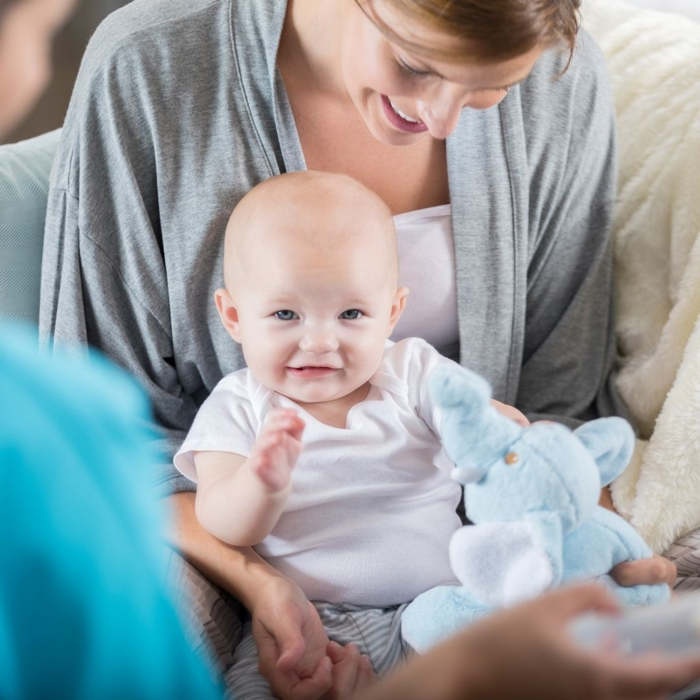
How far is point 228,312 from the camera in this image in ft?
3.64

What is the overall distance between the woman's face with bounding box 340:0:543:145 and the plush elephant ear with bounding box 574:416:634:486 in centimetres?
37

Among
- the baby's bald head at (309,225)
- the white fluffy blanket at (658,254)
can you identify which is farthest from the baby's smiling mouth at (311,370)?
the white fluffy blanket at (658,254)

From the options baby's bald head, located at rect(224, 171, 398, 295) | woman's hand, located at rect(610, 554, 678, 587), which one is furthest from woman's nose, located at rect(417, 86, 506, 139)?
woman's hand, located at rect(610, 554, 678, 587)

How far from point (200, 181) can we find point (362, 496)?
1.47 ft

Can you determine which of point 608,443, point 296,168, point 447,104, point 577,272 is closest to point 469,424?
point 608,443

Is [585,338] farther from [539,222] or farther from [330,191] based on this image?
[330,191]

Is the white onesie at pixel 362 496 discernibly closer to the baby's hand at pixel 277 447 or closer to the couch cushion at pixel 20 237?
the baby's hand at pixel 277 447

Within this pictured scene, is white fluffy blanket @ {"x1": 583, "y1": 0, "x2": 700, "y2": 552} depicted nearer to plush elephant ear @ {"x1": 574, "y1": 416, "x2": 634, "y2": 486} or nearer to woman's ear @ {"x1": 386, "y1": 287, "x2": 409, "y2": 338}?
plush elephant ear @ {"x1": 574, "y1": 416, "x2": 634, "y2": 486}

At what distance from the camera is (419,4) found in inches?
36.2

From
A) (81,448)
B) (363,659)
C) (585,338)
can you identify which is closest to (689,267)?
(585,338)

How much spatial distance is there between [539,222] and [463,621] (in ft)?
2.07

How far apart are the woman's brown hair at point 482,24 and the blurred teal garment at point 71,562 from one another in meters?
0.57

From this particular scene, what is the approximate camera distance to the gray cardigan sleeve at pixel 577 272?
1323mm

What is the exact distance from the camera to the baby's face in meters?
1.01
